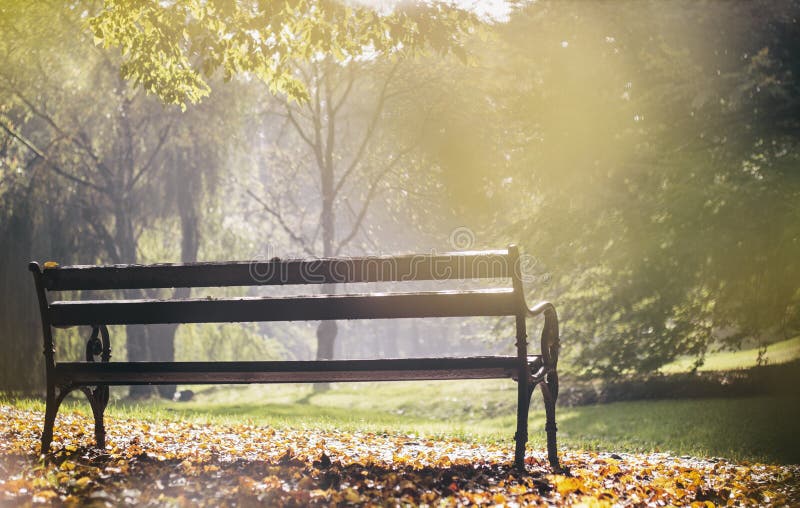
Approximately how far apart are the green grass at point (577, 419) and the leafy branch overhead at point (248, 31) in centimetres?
411

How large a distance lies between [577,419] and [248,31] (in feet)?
30.9

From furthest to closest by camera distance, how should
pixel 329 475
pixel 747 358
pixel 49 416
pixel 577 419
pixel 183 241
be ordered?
pixel 183 241
pixel 747 358
pixel 577 419
pixel 49 416
pixel 329 475

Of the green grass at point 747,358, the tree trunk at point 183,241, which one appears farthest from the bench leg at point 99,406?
the tree trunk at point 183,241

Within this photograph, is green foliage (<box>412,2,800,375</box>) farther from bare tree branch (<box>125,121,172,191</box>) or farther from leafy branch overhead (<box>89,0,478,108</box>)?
bare tree branch (<box>125,121,172,191</box>)

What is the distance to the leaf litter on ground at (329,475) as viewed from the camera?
14.3 ft

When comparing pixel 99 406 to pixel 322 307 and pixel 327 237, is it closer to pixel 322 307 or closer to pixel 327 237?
pixel 322 307

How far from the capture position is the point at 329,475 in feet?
16.0

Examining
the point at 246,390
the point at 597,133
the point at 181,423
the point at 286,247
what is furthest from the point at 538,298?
the point at 286,247

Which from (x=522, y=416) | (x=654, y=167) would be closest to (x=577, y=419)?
(x=654, y=167)

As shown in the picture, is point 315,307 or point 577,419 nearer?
point 315,307

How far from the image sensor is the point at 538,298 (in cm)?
1551

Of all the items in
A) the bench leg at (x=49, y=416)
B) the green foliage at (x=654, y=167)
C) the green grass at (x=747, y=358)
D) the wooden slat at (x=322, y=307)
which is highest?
the green foliage at (x=654, y=167)

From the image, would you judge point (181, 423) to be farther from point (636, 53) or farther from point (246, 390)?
point (246, 390)

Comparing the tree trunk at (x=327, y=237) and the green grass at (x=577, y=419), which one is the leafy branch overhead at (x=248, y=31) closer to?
the green grass at (x=577, y=419)
